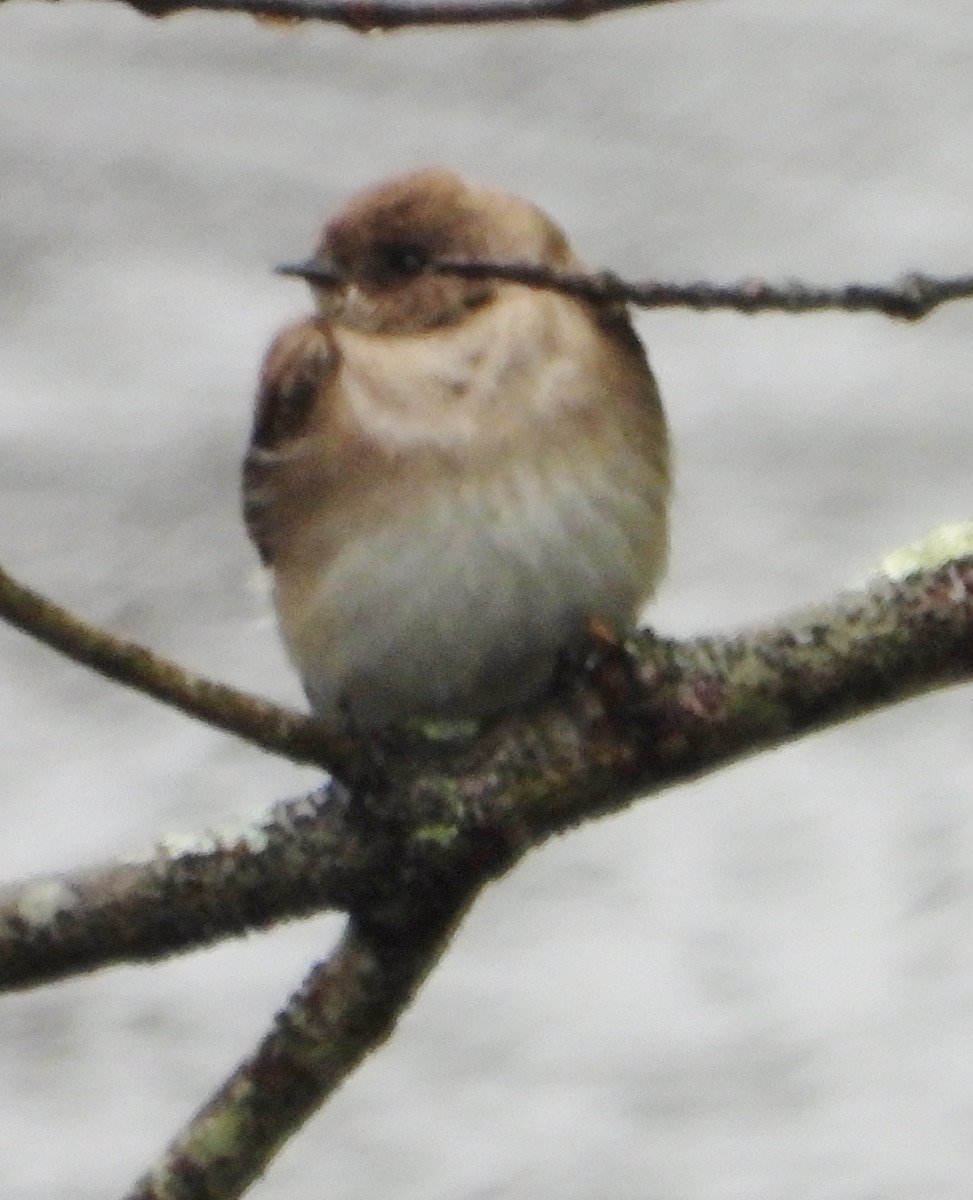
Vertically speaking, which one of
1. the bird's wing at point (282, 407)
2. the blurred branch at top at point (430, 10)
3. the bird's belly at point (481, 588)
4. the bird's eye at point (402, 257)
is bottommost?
the blurred branch at top at point (430, 10)

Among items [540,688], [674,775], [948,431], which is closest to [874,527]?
[948,431]

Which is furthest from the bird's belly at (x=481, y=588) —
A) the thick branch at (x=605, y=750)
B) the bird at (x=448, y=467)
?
the thick branch at (x=605, y=750)

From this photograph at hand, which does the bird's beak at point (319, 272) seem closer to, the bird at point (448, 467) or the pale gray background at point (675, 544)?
the bird at point (448, 467)

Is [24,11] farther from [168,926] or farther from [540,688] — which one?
[168,926]

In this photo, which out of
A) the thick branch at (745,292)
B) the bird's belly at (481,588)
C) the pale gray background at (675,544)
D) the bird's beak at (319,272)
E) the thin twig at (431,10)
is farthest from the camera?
the pale gray background at (675,544)

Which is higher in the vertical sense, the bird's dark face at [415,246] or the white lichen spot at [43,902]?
the bird's dark face at [415,246]

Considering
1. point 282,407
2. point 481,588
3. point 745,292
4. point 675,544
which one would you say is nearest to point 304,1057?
point 481,588

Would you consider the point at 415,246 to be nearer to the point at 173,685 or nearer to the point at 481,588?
the point at 481,588

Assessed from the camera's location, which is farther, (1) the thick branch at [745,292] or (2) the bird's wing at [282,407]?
(2) the bird's wing at [282,407]
